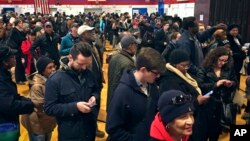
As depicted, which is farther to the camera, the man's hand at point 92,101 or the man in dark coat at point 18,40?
the man in dark coat at point 18,40

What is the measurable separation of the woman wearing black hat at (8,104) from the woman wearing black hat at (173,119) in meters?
1.49

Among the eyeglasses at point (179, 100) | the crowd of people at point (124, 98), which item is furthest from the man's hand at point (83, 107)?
the eyeglasses at point (179, 100)

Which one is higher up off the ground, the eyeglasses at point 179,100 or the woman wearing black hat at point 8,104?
the eyeglasses at point 179,100

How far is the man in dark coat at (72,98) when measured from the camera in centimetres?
294

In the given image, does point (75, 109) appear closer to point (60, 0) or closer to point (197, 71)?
point (197, 71)

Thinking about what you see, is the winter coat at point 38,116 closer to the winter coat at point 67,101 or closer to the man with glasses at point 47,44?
the winter coat at point 67,101

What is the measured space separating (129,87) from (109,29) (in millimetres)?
15202

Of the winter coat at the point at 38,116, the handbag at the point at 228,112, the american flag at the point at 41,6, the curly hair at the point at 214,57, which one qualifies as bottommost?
the handbag at the point at 228,112

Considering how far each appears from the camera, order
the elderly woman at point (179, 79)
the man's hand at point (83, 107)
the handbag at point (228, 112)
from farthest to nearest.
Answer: the handbag at point (228, 112) → the elderly woman at point (179, 79) → the man's hand at point (83, 107)

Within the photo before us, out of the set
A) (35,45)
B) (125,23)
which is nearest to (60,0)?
(125,23)

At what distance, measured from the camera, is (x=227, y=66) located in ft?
14.7

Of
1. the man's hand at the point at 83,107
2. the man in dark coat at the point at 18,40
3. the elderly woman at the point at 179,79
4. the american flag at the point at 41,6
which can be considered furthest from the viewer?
the american flag at the point at 41,6

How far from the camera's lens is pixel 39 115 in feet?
11.8

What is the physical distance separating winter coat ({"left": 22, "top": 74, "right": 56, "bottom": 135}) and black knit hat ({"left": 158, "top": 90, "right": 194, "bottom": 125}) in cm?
173
